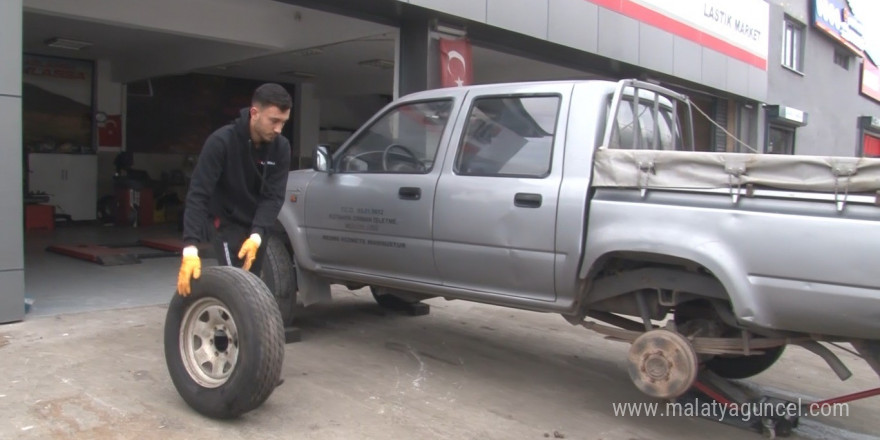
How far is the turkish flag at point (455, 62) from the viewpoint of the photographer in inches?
359

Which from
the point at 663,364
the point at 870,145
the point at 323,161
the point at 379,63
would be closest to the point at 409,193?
the point at 323,161

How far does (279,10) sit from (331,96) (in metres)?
7.39

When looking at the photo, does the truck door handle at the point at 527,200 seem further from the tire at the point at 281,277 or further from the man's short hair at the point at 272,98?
the tire at the point at 281,277

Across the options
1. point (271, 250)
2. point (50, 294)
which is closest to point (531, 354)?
point (271, 250)

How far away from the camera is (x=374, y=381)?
4836 mm

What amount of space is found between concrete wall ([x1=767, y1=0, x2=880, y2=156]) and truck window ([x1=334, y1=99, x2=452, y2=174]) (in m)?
15.2

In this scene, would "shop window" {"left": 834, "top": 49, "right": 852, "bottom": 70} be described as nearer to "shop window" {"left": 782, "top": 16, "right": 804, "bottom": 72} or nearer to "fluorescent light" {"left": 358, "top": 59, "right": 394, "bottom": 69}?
"shop window" {"left": 782, "top": 16, "right": 804, "bottom": 72}

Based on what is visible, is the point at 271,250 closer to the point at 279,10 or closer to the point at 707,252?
the point at 707,252

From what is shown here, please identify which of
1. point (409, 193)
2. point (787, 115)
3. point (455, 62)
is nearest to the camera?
point (409, 193)

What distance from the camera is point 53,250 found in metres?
9.73

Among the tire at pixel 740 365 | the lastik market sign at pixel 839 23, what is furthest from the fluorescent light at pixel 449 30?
the lastik market sign at pixel 839 23

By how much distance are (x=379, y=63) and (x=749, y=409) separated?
998 centimetres

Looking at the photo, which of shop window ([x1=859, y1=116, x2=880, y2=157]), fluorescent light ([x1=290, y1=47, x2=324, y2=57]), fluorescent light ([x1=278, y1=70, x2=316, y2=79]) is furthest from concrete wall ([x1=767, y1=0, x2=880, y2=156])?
fluorescent light ([x1=290, y1=47, x2=324, y2=57])

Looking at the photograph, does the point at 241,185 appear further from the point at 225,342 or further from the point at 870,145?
the point at 870,145
